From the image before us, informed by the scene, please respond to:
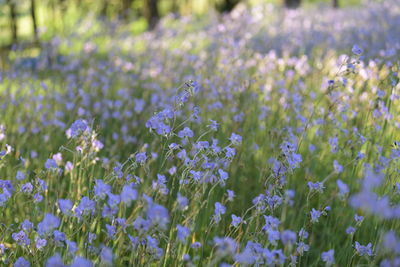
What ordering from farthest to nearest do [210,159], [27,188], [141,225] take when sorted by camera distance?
[210,159] < [27,188] < [141,225]

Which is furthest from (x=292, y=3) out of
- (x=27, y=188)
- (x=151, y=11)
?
(x=27, y=188)

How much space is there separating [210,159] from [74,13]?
63.9ft

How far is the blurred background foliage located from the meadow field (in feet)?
4.45

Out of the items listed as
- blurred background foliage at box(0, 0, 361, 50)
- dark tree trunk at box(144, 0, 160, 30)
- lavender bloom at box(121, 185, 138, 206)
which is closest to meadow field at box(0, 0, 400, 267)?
lavender bloom at box(121, 185, 138, 206)

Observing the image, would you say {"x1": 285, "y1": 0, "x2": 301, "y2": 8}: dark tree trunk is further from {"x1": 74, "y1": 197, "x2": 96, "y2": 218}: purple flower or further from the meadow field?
{"x1": 74, "y1": 197, "x2": 96, "y2": 218}: purple flower

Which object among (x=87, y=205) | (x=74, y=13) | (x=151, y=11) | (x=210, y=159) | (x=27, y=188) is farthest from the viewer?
(x=74, y=13)

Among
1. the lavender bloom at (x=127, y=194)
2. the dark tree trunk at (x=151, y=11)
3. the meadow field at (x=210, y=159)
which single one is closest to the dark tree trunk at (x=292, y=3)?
the dark tree trunk at (x=151, y=11)

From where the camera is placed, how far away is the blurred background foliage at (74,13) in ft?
24.2

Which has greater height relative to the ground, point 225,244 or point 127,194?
point 127,194

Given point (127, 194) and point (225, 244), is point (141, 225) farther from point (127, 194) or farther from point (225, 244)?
point (225, 244)

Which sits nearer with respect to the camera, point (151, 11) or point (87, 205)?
Answer: point (87, 205)

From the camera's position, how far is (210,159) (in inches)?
81.0

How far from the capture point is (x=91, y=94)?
4.38 meters

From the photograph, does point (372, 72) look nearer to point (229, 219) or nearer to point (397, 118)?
point (397, 118)
